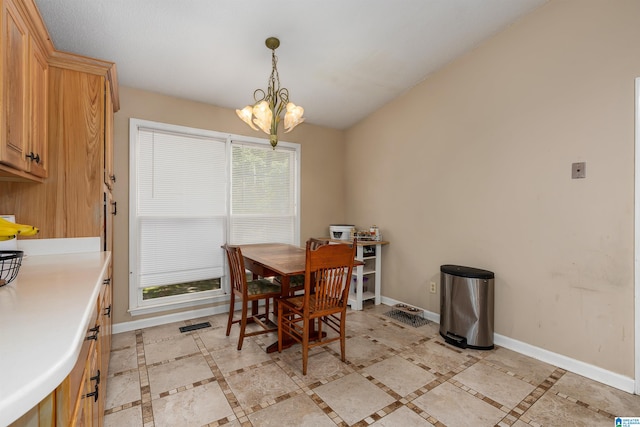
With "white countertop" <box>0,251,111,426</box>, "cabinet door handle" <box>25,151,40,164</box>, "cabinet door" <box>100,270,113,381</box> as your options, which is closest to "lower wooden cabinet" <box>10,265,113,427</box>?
"white countertop" <box>0,251,111,426</box>

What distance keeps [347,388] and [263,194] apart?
2.51m

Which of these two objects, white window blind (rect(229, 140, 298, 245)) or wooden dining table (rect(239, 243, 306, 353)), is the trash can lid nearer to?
wooden dining table (rect(239, 243, 306, 353))

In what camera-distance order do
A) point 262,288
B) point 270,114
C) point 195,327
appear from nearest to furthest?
1. point 270,114
2. point 262,288
3. point 195,327

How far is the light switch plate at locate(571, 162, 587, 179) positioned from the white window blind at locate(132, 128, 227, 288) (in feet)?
11.1

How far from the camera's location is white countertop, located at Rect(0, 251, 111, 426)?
0.51 meters

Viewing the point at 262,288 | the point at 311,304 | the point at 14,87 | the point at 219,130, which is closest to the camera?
the point at 14,87

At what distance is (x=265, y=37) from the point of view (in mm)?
2471

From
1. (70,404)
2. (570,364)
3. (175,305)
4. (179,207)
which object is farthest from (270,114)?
(570,364)

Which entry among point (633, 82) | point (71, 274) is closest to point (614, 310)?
point (633, 82)

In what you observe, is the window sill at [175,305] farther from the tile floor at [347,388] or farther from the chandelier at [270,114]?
the chandelier at [270,114]

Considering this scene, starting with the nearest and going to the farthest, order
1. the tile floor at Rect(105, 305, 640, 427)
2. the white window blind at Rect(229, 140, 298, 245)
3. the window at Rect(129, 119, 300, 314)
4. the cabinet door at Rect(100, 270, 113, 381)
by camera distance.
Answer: the cabinet door at Rect(100, 270, 113, 381) < the tile floor at Rect(105, 305, 640, 427) < the window at Rect(129, 119, 300, 314) < the white window blind at Rect(229, 140, 298, 245)

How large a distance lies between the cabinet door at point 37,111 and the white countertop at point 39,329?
0.59 meters

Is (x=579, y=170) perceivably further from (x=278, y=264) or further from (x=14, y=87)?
(x=14, y=87)

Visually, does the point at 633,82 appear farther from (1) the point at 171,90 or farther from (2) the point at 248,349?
(1) the point at 171,90
